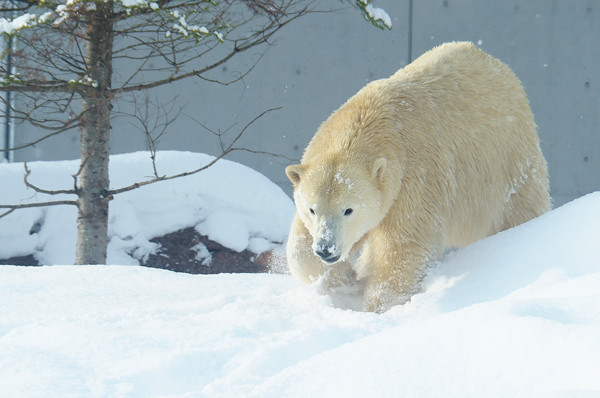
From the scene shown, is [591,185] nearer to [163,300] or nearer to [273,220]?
[273,220]

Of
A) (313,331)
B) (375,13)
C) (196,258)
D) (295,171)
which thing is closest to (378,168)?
(295,171)

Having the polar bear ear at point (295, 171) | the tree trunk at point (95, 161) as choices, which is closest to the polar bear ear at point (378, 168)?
the polar bear ear at point (295, 171)

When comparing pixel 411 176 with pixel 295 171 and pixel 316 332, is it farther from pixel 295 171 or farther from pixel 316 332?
pixel 316 332

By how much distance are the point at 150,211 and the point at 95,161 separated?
1388 mm

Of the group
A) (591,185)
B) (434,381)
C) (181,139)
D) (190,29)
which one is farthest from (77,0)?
(591,185)

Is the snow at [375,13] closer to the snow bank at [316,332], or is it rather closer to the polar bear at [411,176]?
the polar bear at [411,176]

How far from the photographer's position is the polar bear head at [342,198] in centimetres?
310

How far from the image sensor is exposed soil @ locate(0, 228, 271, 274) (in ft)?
19.7

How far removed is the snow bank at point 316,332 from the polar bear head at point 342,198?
0.34m

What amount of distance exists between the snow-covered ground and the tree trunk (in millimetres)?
1233

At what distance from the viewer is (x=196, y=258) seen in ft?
19.8

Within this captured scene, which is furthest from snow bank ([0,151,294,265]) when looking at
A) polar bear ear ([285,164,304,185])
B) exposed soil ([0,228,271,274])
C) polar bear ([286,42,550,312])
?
polar bear ear ([285,164,304,185])

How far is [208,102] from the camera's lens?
26.1 ft

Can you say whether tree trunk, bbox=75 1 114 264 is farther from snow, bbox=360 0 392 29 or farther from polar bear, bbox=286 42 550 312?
polar bear, bbox=286 42 550 312
